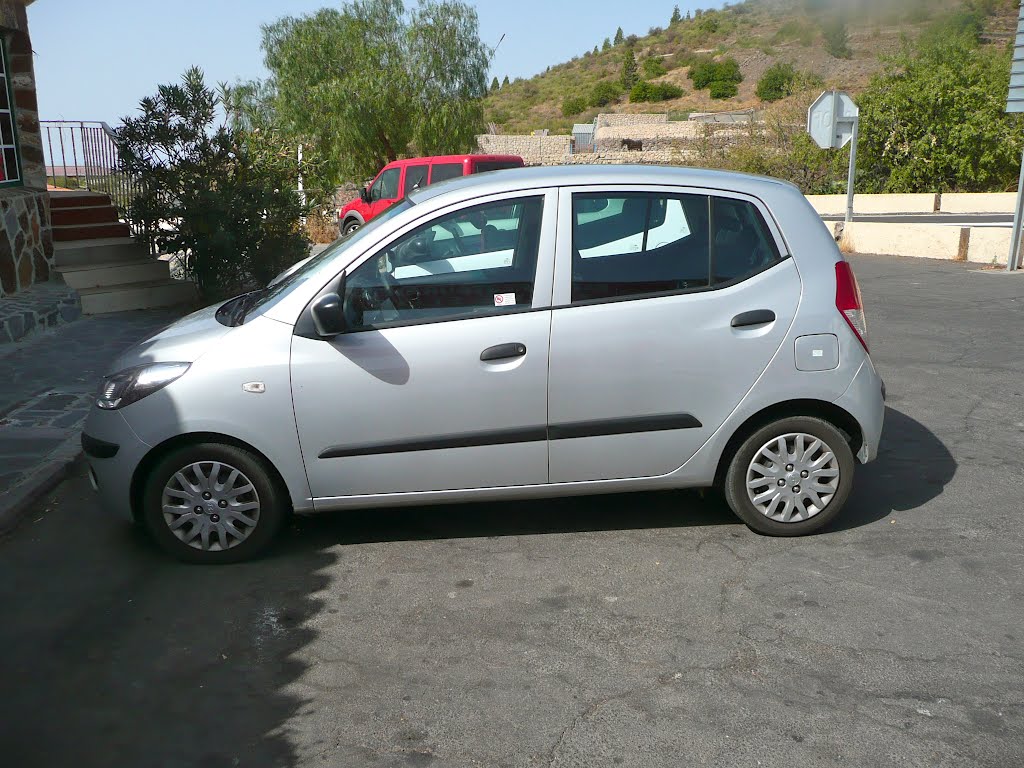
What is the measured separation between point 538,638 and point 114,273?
10.2 meters

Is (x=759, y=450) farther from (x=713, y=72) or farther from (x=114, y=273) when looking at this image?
(x=713, y=72)

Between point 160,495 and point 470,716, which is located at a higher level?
point 160,495

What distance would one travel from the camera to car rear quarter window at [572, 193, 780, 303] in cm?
467

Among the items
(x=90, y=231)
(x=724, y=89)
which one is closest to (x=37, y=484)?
(x=90, y=231)

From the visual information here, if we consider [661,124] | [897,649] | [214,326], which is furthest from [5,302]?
[661,124]

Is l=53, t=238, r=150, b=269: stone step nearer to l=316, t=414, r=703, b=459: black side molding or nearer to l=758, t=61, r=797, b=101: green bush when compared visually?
l=316, t=414, r=703, b=459: black side molding

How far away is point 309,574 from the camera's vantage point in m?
4.60

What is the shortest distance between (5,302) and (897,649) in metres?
9.78

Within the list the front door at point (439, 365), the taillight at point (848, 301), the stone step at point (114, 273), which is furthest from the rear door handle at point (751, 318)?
the stone step at point (114, 273)

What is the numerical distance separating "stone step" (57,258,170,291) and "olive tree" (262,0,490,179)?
18694 mm

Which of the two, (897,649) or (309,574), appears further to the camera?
(309,574)

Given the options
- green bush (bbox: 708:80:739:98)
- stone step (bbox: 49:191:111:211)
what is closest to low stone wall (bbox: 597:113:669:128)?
green bush (bbox: 708:80:739:98)

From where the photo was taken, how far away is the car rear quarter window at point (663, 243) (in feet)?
15.3

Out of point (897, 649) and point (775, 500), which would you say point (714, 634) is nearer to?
point (897, 649)
